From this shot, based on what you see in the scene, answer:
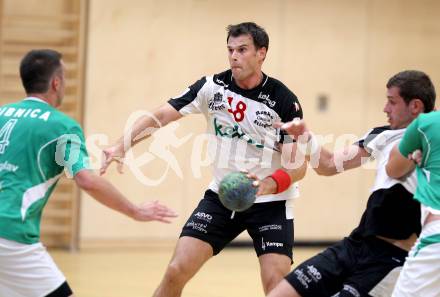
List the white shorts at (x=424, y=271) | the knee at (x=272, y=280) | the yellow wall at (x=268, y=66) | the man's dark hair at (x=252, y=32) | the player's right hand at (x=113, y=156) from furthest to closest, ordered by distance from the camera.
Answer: the yellow wall at (x=268, y=66), the man's dark hair at (x=252, y=32), the player's right hand at (x=113, y=156), the knee at (x=272, y=280), the white shorts at (x=424, y=271)

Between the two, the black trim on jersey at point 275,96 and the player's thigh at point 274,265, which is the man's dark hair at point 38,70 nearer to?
the black trim on jersey at point 275,96

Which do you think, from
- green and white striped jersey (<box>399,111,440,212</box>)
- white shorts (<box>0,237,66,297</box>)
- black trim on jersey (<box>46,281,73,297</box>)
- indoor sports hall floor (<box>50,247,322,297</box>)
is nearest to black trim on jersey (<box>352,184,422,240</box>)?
green and white striped jersey (<box>399,111,440,212</box>)

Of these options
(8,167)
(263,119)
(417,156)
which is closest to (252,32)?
(263,119)

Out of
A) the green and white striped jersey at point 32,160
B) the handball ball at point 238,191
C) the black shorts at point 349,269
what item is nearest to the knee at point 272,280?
the handball ball at point 238,191

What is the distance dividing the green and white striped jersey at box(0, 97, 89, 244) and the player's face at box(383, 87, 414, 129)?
6.55 feet

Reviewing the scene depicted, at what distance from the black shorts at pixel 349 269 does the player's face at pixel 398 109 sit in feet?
2.59

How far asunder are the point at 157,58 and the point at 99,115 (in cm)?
127

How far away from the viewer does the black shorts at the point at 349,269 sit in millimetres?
5148

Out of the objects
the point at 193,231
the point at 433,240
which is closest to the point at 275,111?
the point at 193,231

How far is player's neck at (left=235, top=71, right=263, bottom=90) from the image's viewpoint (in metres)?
6.95

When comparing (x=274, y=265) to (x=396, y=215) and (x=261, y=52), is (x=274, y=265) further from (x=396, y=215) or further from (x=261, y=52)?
(x=261, y=52)

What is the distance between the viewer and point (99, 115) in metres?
12.5

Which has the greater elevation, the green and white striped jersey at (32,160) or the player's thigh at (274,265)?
the green and white striped jersey at (32,160)

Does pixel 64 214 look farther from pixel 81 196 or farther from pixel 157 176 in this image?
pixel 157 176
